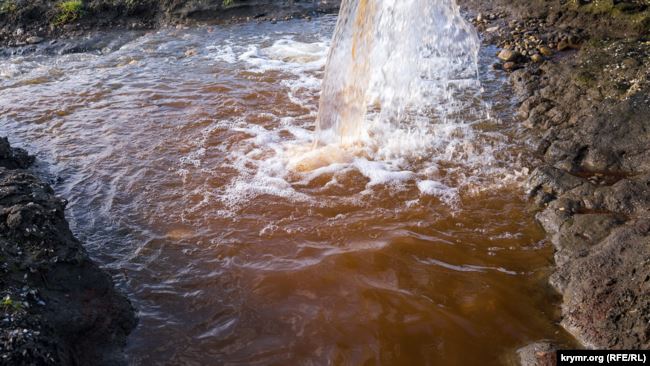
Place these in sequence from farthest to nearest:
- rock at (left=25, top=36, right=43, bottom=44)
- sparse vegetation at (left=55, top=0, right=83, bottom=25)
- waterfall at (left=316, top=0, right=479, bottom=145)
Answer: sparse vegetation at (left=55, top=0, right=83, bottom=25)
rock at (left=25, top=36, right=43, bottom=44)
waterfall at (left=316, top=0, right=479, bottom=145)

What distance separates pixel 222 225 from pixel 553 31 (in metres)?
6.83

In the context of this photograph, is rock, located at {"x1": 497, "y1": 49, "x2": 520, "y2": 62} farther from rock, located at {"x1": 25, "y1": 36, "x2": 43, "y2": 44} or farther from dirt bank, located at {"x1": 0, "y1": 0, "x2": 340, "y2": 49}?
rock, located at {"x1": 25, "y1": 36, "x2": 43, "y2": 44}

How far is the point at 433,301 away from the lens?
11.8 ft

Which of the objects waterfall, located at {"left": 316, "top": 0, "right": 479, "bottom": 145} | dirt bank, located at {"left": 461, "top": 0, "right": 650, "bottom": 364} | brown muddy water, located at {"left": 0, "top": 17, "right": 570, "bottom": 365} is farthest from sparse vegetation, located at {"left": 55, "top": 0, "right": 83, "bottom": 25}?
dirt bank, located at {"left": 461, "top": 0, "right": 650, "bottom": 364}

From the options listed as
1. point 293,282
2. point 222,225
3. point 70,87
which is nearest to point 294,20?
point 70,87

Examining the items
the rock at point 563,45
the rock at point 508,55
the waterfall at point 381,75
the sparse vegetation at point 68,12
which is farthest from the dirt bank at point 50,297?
the sparse vegetation at point 68,12

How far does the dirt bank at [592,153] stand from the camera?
10.5ft

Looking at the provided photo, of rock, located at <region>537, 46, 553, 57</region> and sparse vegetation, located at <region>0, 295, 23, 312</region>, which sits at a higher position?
rock, located at <region>537, 46, 553, 57</region>

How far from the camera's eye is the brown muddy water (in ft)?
10.9

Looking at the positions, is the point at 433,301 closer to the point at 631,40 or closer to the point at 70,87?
the point at 631,40

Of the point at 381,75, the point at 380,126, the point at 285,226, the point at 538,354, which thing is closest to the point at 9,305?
the point at 285,226

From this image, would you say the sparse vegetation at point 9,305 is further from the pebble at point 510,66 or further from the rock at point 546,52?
the rock at point 546,52

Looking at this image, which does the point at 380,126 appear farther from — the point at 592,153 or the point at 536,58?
the point at 536,58

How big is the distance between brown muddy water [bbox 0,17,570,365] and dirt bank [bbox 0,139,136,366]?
25 cm
